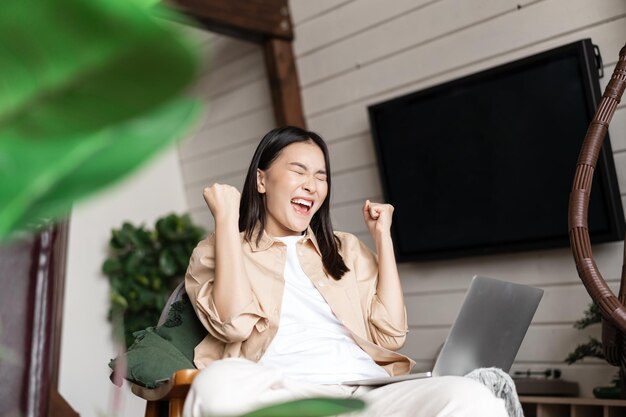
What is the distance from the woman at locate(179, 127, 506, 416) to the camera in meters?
2.01

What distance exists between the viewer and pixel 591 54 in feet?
9.09

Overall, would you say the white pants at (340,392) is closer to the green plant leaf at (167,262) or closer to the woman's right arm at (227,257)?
the woman's right arm at (227,257)

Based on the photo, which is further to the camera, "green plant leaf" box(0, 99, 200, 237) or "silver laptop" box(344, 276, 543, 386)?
"silver laptop" box(344, 276, 543, 386)

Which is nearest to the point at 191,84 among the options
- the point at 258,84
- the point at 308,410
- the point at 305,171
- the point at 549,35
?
the point at 308,410

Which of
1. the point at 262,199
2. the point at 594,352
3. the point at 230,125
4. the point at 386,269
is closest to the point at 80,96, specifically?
the point at 386,269

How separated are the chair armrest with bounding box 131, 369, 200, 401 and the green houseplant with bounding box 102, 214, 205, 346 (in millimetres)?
2382

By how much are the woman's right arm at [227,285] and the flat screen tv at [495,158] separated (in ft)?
4.46

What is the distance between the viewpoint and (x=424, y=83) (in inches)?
135

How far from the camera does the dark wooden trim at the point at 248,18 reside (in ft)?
12.4

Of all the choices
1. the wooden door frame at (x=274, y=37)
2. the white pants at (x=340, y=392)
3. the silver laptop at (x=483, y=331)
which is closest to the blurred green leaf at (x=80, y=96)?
the white pants at (x=340, y=392)

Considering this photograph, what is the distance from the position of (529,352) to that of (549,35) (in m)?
1.26

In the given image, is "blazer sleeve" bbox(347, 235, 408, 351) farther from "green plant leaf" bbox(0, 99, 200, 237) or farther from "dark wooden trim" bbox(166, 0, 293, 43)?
"green plant leaf" bbox(0, 99, 200, 237)

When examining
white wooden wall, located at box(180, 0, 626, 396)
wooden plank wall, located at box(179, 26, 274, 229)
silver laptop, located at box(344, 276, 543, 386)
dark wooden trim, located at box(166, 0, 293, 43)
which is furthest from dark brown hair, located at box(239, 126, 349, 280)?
wooden plank wall, located at box(179, 26, 274, 229)

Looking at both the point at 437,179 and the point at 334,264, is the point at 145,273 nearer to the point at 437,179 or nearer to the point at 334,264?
the point at 437,179
